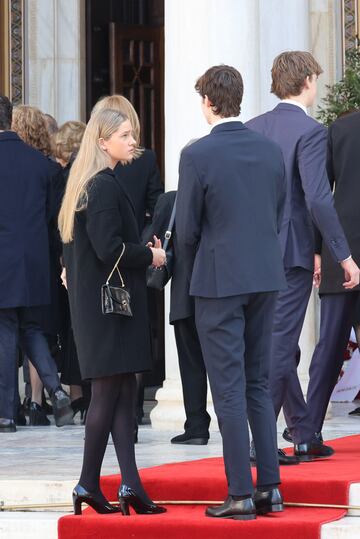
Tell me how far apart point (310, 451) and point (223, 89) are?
1945mm

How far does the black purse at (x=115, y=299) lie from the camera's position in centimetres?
628

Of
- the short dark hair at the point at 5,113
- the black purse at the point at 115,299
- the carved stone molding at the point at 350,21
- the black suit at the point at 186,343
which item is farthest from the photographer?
the carved stone molding at the point at 350,21

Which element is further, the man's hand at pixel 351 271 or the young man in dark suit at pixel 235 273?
the man's hand at pixel 351 271

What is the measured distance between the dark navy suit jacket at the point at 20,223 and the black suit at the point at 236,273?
3.05 metres

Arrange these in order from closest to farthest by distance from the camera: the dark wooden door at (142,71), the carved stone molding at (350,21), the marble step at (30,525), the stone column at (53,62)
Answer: the marble step at (30,525) < the carved stone molding at (350,21) < the stone column at (53,62) < the dark wooden door at (142,71)

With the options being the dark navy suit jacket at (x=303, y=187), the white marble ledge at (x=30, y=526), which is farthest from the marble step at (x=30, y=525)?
the dark navy suit jacket at (x=303, y=187)

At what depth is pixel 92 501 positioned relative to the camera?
642 centimetres

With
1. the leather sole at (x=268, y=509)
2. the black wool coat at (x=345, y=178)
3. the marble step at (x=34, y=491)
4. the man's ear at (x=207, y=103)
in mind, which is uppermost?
the man's ear at (x=207, y=103)

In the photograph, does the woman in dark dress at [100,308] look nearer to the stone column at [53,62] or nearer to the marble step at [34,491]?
the marble step at [34,491]

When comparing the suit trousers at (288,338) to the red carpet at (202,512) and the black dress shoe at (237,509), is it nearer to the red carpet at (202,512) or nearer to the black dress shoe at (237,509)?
the red carpet at (202,512)

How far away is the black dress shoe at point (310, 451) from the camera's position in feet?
24.3

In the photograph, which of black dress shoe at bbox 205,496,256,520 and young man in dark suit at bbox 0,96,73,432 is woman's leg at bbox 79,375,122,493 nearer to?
black dress shoe at bbox 205,496,256,520

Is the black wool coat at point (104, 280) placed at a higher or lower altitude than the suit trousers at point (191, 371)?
higher

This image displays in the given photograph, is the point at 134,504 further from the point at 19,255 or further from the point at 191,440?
the point at 19,255
